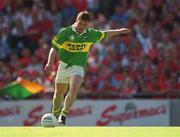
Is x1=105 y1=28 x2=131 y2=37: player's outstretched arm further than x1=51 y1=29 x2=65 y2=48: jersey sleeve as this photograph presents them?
Yes

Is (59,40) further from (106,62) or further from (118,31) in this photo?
(106,62)

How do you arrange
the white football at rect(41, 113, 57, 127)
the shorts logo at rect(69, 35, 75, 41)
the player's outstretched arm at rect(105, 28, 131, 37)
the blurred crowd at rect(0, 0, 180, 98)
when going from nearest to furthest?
1. the white football at rect(41, 113, 57, 127)
2. the shorts logo at rect(69, 35, 75, 41)
3. the player's outstretched arm at rect(105, 28, 131, 37)
4. the blurred crowd at rect(0, 0, 180, 98)

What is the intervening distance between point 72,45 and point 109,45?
840 centimetres

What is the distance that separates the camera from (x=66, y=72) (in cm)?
1636

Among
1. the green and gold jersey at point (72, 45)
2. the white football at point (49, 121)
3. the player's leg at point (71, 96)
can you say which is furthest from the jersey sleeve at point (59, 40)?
the white football at point (49, 121)

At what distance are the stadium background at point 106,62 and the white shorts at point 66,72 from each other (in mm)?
5822

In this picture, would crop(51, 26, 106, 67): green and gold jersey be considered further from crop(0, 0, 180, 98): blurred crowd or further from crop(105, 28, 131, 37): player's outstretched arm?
crop(0, 0, 180, 98): blurred crowd

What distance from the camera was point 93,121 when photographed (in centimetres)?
2248

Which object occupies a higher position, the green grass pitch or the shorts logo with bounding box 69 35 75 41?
the shorts logo with bounding box 69 35 75 41

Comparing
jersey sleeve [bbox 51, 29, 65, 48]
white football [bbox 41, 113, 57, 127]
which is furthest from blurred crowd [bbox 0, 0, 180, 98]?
white football [bbox 41, 113, 57, 127]

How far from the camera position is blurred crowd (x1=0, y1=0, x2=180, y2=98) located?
76.1 feet

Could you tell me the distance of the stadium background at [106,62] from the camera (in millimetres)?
22406

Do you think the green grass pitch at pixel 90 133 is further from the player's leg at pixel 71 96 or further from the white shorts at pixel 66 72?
the white shorts at pixel 66 72

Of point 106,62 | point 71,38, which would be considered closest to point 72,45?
point 71,38
